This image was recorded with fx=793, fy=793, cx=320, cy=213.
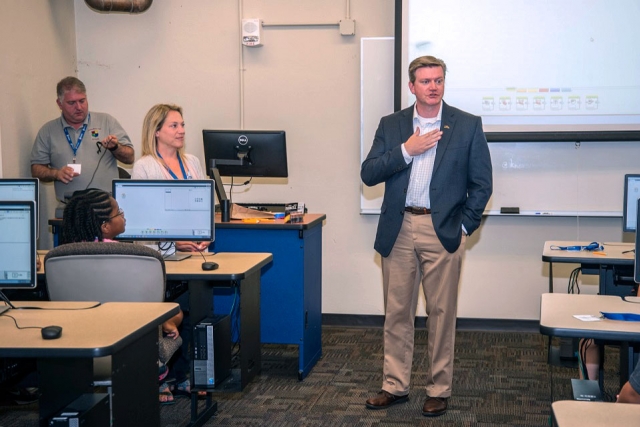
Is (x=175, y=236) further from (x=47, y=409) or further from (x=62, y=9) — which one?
(x=62, y=9)

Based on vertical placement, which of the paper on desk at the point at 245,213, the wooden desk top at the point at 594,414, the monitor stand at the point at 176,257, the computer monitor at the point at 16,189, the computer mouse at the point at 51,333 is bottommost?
the wooden desk top at the point at 594,414

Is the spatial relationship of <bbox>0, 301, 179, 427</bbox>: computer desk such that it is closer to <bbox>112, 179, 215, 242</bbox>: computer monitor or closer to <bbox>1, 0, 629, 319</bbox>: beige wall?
<bbox>112, 179, 215, 242</bbox>: computer monitor

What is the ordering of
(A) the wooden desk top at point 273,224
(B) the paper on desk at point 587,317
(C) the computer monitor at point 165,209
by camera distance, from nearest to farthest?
(B) the paper on desk at point 587,317 → (C) the computer monitor at point 165,209 → (A) the wooden desk top at point 273,224

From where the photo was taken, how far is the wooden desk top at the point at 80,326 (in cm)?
225

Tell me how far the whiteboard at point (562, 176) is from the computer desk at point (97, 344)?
11.4 ft

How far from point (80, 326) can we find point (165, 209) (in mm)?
1577

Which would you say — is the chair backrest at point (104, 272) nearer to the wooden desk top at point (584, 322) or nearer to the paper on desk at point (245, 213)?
the wooden desk top at point (584, 322)

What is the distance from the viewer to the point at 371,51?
5820 millimetres

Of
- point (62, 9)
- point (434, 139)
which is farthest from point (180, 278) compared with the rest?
point (62, 9)

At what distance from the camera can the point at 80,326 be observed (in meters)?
2.50

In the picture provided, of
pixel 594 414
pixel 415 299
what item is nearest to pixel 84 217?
pixel 415 299

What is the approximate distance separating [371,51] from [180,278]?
291cm

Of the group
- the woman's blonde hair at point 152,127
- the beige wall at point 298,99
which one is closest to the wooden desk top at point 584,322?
the woman's blonde hair at point 152,127

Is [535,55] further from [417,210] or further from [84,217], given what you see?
[84,217]
